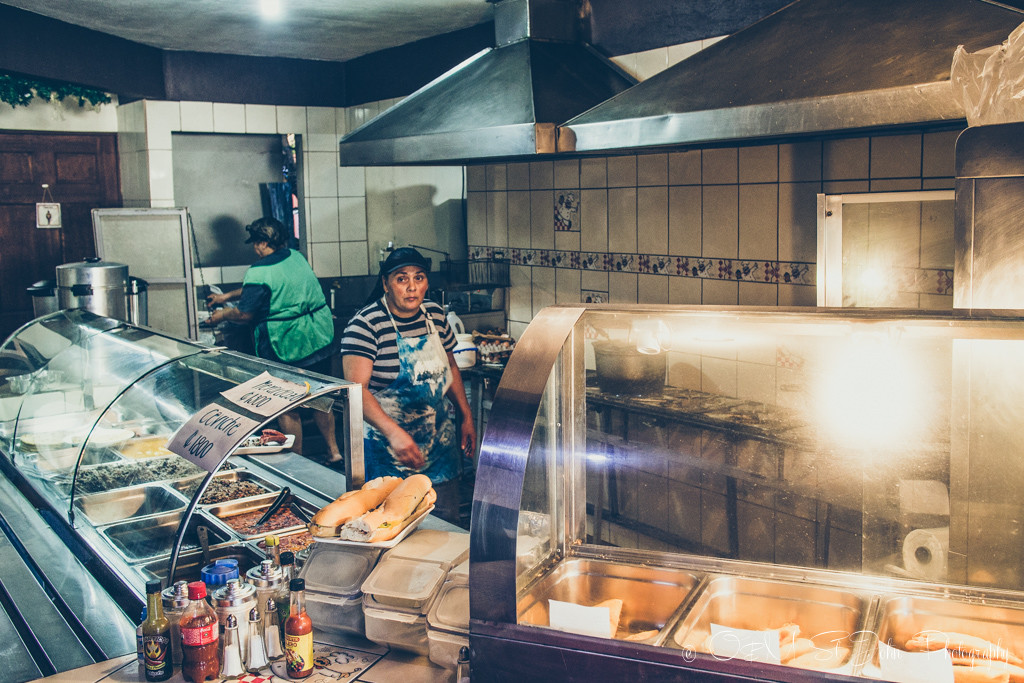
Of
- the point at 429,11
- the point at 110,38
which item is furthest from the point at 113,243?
the point at 429,11

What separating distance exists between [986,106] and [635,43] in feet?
8.17

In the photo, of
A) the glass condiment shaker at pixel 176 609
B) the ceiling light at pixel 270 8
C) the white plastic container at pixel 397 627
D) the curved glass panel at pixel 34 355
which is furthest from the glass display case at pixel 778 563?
the ceiling light at pixel 270 8

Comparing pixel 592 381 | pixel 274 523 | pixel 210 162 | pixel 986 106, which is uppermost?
pixel 210 162

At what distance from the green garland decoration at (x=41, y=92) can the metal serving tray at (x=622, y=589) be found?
18.6 ft

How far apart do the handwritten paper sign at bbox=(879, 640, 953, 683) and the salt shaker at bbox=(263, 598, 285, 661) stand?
1.15m

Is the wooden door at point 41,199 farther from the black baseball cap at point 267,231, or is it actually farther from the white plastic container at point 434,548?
the white plastic container at point 434,548

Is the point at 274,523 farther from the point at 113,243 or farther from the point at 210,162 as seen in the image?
the point at 210,162

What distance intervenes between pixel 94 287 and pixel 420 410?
2.37 meters

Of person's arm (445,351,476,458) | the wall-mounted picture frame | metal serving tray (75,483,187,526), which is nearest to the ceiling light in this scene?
person's arm (445,351,476,458)

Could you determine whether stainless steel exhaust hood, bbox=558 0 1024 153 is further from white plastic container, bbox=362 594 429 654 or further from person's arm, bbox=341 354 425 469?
white plastic container, bbox=362 594 429 654

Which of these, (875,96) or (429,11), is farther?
(429,11)

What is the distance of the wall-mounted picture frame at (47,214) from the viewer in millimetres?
6664

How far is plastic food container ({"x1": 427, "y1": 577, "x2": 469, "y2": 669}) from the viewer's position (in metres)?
1.74

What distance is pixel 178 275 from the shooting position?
561 centimetres
